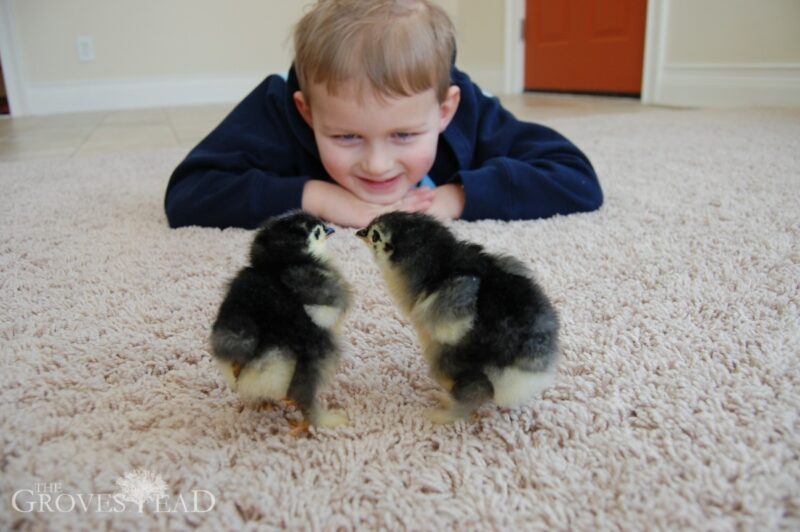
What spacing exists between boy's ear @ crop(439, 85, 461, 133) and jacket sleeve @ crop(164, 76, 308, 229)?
0.34 metres

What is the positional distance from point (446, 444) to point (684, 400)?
0.85 ft

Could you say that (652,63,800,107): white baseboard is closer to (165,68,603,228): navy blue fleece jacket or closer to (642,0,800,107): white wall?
(642,0,800,107): white wall

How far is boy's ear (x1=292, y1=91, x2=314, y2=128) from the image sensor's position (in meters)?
1.34

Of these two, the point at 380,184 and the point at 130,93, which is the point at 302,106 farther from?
the point at 130,93

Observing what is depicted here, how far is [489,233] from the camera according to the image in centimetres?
129

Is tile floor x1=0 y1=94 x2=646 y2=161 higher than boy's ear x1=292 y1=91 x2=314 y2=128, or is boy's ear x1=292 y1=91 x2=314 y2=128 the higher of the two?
boy's ear x1=292 y1=91 x2=314 y2=128

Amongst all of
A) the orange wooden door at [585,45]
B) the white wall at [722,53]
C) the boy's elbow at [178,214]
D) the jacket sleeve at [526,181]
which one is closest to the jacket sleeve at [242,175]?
the boy's elbow at [178,214]

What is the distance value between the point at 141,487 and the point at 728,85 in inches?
141

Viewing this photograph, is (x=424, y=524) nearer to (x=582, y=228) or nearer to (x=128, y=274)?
(x=128, y=274)

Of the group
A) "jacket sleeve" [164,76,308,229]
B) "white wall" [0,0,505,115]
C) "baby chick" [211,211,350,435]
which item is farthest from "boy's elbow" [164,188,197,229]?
"white wall" [0,0,505,115]

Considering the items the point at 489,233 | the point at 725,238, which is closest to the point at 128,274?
the point at 489,233

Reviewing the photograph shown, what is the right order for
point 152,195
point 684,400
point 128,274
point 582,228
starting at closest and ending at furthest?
1. point 684,400
2. point 128,274
3. point 582,228
4. point 152,195

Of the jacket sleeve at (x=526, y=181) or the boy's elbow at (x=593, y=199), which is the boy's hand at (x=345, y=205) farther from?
the boy's elbow at (x=593, y=199)

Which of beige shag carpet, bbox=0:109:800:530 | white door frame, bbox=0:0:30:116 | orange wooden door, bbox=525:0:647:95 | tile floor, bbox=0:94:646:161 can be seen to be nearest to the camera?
beige shag carpet, bbox=0:109:800:530
